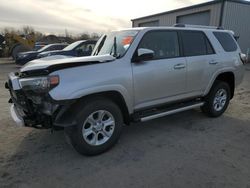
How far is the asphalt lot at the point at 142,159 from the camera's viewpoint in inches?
122

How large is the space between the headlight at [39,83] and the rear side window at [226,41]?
379 cm

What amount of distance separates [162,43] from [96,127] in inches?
76.3

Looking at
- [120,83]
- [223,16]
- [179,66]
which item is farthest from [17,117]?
[223,16]

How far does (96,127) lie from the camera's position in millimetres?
3719

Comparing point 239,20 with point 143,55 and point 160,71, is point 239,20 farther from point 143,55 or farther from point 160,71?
point 143,55

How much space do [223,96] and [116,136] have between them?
10.0 feet

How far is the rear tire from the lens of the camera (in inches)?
214

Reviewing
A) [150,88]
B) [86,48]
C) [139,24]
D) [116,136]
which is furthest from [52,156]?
[139,24]

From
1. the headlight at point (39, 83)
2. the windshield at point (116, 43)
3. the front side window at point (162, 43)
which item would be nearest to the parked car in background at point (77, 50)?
the windshield at point (116, 43)

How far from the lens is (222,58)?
5.36m

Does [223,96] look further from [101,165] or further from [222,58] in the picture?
[101,165]

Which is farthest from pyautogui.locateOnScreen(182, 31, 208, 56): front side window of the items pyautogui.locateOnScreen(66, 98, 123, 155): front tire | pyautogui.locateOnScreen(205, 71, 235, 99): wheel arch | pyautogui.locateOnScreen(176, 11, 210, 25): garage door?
pyautogui.locateOnScreen(176, 11, 210, 25): garage door

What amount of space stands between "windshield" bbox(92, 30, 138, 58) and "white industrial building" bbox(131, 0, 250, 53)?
1532 centimetres

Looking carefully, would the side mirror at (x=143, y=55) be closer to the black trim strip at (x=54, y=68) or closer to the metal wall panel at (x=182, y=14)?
the black trim strip at (x=54, y=68)
